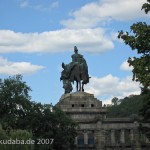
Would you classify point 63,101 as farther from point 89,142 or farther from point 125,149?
point 125,149

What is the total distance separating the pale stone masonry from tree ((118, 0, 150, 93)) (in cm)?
3173

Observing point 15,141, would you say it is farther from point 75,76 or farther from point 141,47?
point 75,76

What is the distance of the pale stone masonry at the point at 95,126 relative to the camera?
5428 centimetres

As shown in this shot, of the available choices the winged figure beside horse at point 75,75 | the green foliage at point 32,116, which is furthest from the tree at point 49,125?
the winged figure beside horse at point 75,75

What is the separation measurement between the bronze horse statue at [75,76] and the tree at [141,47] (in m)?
35.9

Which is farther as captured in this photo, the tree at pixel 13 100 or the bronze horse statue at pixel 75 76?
the bronze horse statue at pixel 75 76

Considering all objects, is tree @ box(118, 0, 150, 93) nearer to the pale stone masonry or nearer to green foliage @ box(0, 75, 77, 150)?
green foliage @ box(0, 75, 77, 150)

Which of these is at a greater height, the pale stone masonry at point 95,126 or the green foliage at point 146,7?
the green foliage at point 146,7

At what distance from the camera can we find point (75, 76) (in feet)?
194

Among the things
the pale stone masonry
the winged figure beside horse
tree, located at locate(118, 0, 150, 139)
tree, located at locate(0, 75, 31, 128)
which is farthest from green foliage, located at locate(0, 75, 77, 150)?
tree, located at locate(118, 0, 150, 139)

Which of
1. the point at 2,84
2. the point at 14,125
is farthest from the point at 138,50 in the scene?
the point at 2,84

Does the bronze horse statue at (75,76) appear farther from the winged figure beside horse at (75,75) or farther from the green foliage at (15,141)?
the green foliage at (15,141)

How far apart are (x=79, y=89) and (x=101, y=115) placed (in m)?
5.11

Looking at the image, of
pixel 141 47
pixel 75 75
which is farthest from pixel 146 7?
pixel 75 75
